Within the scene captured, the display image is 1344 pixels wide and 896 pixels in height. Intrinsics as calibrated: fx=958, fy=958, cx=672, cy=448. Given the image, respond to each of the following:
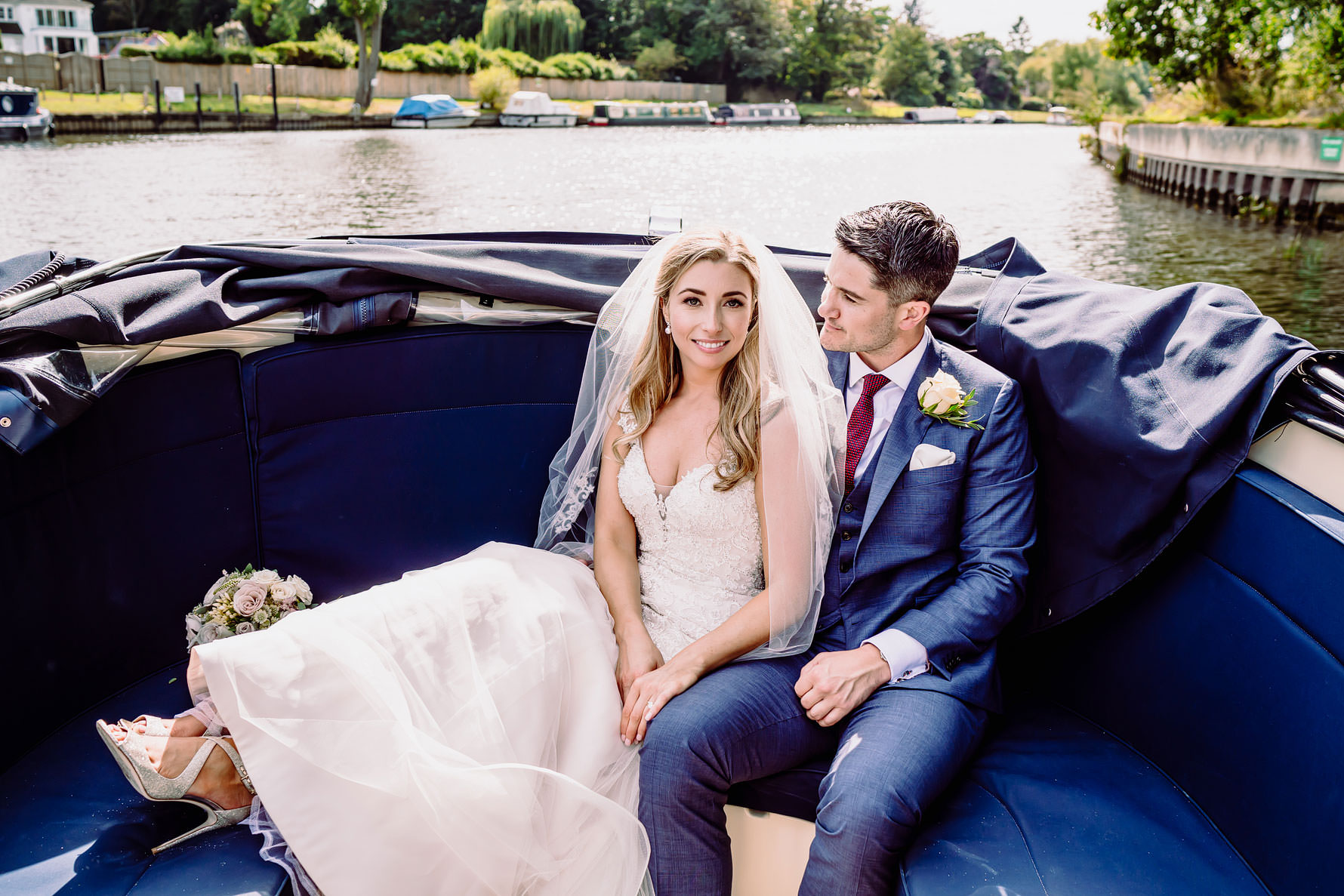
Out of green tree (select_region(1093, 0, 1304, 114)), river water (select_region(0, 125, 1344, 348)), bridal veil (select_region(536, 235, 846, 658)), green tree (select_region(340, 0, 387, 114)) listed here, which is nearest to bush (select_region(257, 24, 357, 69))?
green tree (select_region(340, 0, 387, 114))

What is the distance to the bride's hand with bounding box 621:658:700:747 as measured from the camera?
1.60m

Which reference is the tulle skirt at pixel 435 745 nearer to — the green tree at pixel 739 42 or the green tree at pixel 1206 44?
the green tree at pixel 1206 44

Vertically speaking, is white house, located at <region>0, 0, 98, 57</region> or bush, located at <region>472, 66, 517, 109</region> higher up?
white house, located at <region>0, 0, 98, 57</region>

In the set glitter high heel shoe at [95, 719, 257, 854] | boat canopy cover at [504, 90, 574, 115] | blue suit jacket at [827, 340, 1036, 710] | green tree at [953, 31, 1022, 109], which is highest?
green tree at [953, 31, 1022, 109]

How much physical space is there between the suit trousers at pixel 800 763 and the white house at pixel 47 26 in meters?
46.2

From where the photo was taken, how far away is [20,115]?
794 inches

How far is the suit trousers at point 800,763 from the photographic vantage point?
54.8 inches

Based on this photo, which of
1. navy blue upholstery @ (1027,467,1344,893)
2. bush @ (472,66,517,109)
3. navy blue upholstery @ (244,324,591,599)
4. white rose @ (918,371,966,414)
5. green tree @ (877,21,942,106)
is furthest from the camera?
green tree @ (877,21,942,106)

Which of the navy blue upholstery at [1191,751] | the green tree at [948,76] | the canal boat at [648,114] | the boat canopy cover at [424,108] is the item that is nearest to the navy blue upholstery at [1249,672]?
the navy blue upholstery at [1191,751]

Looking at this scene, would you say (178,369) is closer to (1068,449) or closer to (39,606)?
(39,606)

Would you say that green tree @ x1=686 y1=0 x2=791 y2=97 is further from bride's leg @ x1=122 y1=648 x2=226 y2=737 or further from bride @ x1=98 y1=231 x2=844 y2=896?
bride's leg @ x1=122 y1=648 x2=226 y2=737

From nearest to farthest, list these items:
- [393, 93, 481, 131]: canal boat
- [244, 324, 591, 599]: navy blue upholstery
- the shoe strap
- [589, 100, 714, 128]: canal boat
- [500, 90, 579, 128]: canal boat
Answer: the shoe strap < [244, 324, 591, 599]: navy blue upholstery < [393, 93, 481, 131]: canal boat < [500, 90, 579, 128]: canal boat < [589, 100, 714, 128]: canal boat

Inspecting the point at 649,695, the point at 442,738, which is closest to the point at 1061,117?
the point at 649,695

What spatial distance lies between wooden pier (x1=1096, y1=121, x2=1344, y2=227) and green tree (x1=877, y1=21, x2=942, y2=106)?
4133 centimetres
